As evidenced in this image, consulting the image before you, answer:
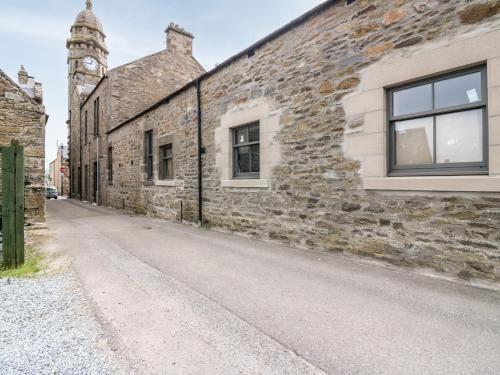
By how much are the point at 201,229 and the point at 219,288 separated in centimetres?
460

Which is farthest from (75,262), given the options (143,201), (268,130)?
(143,201)

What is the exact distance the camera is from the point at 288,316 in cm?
278

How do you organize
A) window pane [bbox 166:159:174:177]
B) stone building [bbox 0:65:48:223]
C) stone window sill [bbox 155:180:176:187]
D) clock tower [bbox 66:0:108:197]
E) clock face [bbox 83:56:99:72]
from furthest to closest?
clock face [bbox 83:56:99:72] → clock tower [bbox 66:0:108:197] → window pane [bbox 166:159:174:177] → stone window sill [bbox 155:180:176:187] → stone building [bbox 0:65:48:223]

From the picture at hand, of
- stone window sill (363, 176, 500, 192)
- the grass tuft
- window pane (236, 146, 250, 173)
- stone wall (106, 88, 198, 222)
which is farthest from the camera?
stone wall (106, 88, 198, 222)

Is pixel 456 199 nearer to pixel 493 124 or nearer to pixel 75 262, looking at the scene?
pixel 493 124

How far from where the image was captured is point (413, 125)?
4.19 metres

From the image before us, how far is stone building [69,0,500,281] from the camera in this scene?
3.55m

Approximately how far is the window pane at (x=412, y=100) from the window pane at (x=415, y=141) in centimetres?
16

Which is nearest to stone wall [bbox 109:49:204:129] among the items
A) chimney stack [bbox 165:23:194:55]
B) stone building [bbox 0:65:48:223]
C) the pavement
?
chimney stack [bbox 165:23:194:55]

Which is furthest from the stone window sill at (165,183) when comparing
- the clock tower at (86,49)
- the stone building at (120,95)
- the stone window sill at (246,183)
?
the clock tower at (86,49)

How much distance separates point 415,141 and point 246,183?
364cm

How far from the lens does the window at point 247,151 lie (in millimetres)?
6836

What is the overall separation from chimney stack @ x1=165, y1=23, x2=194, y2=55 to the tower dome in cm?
2415

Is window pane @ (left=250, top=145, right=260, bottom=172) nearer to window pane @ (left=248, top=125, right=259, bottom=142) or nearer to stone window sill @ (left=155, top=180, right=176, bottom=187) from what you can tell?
window pane @ (left=248, top=125, right=259, bottom=142)
